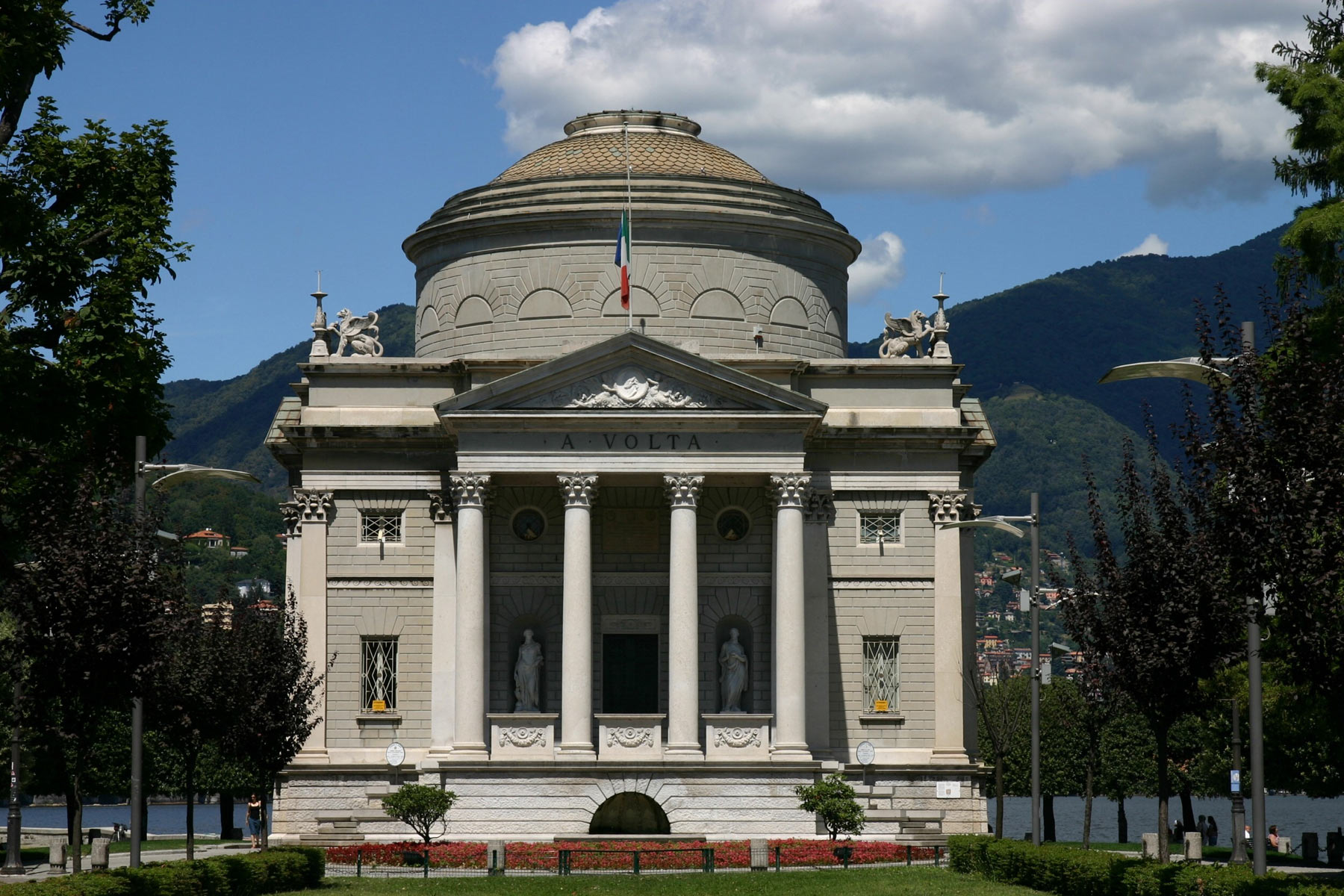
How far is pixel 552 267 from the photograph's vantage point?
6047 cm

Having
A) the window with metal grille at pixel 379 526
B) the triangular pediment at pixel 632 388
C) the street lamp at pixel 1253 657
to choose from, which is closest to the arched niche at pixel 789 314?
the triangular pediment at pixel 632 388

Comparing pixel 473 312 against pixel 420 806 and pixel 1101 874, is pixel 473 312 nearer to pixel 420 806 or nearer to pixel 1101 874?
pixel 420 806

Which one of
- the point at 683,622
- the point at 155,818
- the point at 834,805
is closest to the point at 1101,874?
the point at 834,805

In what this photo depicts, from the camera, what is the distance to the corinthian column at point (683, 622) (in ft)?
174

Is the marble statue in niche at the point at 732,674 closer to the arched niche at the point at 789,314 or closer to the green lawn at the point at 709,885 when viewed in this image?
the green lawn at the point at 709,885

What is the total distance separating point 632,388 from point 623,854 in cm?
1334

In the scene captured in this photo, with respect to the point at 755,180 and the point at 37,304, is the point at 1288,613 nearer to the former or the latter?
the point at 37,304

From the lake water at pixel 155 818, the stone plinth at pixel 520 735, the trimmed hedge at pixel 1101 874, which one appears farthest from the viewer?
the lake water at pixel 155 818

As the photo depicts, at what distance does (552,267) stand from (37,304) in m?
19.0

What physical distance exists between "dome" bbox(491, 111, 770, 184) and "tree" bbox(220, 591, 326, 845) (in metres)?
20.8

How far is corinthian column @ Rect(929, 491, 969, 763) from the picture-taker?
184ft

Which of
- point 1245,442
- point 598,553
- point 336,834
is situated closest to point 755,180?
point 598,553

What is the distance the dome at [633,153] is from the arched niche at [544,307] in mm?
4135

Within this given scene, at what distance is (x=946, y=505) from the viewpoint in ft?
188
